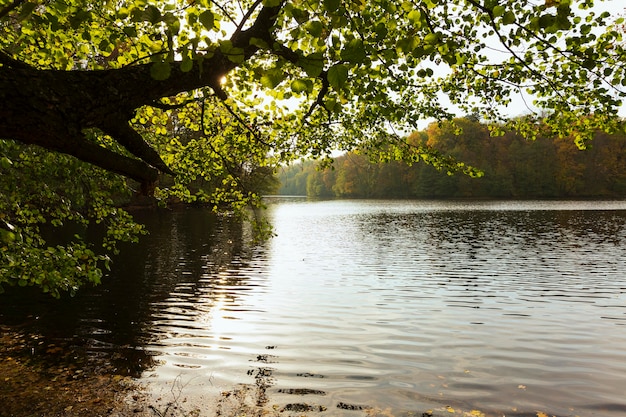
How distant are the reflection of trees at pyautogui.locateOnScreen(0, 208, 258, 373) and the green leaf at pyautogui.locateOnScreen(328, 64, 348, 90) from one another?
7.76 meters

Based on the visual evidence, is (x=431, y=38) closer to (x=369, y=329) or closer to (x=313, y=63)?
(x=313, y=63)

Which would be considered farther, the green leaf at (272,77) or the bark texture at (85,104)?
the bark texture at (85,104)

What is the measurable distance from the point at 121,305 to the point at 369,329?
9779 mm

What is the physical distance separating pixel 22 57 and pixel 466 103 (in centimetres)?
968

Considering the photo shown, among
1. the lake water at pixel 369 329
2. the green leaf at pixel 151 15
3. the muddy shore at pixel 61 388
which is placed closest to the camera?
the green leaf at pixel 151 15

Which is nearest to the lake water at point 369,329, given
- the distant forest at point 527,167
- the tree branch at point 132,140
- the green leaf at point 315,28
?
the tree branch at point 132,140

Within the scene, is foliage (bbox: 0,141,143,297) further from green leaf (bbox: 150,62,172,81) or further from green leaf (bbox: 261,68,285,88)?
green leaf (bbox: 261,68,285,88)

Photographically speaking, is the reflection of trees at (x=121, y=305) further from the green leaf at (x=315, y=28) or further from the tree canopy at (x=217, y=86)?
the green leaf at (x=315, y=28)

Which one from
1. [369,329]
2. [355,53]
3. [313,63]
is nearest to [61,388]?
[369,329]

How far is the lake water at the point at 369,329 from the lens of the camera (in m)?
8.95

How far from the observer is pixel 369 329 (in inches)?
535

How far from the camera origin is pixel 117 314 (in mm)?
15242

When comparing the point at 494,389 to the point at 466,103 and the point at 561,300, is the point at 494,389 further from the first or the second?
the point at 561,300

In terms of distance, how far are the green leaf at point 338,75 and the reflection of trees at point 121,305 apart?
25.5ft
